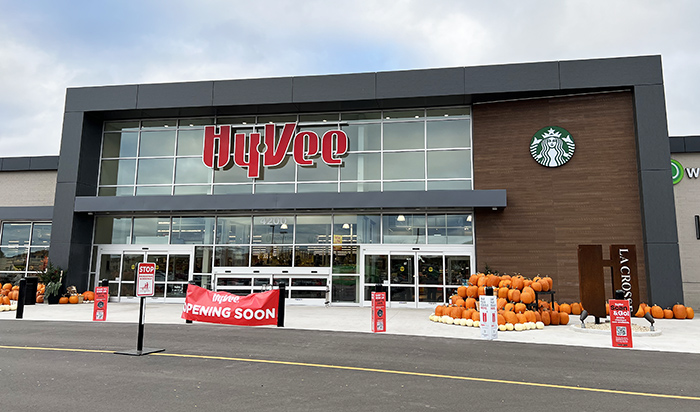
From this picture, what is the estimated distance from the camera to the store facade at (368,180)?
57.6 ft

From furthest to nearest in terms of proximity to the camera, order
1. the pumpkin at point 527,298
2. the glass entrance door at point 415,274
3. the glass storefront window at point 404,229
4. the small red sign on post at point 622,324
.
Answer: the glass storefront window at point 404,229
the glass entrance door at point 415,274
the pumpkin at point 527,298
the small red sign on post at point 622,324

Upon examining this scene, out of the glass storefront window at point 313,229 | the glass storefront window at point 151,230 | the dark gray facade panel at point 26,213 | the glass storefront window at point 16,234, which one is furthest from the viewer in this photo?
the glass storefront window at point 16,234

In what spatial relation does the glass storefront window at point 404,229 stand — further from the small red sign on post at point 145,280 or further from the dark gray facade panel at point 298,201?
the small red sign on post at point 145,280

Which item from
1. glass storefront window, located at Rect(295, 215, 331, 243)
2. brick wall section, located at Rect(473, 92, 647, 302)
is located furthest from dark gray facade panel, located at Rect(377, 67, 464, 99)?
glass storefront window, located at Rect(295, 215, 331, 243)

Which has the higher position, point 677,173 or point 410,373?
point 677,173

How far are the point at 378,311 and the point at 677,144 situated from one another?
15563 millimetres

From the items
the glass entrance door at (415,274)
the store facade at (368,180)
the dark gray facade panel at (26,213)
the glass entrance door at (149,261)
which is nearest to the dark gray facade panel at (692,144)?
the store facade at (368,180)

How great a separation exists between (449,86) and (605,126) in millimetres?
6016

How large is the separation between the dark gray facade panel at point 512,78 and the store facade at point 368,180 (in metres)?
0.06

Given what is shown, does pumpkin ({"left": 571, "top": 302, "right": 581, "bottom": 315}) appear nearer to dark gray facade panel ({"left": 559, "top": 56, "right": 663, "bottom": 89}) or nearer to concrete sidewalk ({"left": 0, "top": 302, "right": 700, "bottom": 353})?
concrete sidewalk ({"left": 0, "top": 302, "right": 700, "bottom": 353})

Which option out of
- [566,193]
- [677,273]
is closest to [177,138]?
[566,193]

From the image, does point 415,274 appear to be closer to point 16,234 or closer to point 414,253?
point 414,253

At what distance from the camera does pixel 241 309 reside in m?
12.8

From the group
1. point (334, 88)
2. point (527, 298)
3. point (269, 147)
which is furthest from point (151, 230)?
point (527, 298)
